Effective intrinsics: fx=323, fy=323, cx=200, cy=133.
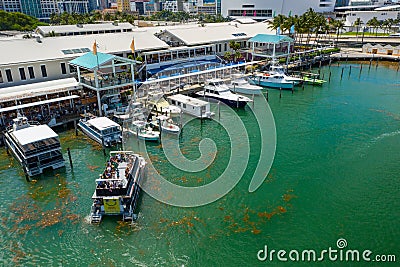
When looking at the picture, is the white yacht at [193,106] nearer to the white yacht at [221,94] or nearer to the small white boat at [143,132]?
the white yacht at [221,94]

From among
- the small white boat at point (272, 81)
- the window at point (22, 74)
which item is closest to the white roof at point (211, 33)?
the small white boat at point (272, 81)

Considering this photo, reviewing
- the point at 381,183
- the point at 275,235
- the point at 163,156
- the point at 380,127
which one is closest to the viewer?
the point at 275,235

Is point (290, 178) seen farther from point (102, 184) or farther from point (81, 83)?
point (81, 83)

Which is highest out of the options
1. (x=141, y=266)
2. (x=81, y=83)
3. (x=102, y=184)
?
(x=81, y=83)

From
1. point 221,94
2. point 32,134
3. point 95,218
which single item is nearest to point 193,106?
point 221,94

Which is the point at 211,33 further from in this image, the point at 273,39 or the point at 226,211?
the point at 226,211

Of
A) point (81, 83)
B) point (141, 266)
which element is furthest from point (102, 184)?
point (81, 83)

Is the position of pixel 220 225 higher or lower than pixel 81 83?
lower
